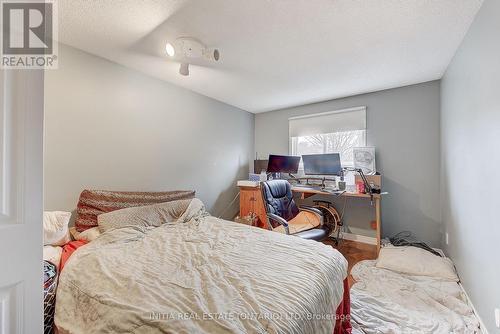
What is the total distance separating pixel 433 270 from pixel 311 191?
1546 millimetres

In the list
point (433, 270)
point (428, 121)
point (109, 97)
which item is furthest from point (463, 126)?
point (109, 97)

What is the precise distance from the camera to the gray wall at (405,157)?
9.39ft

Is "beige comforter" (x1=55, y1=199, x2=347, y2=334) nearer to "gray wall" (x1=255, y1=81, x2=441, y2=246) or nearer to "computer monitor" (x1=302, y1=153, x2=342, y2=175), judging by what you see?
"computer monitor" (x1=302, y1=153, x2=342, y2=175)

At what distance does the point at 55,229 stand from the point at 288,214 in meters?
2.30

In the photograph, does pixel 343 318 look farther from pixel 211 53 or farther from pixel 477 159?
pixel 211 53

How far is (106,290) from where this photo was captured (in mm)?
1119

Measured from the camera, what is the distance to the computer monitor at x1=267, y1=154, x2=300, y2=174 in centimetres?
376

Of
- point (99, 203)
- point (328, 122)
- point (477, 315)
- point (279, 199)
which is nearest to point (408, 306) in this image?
point (477, 315)

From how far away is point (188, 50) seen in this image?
2.07 meters

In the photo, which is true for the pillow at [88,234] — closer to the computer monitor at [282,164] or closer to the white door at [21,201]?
the white door at [21,201]

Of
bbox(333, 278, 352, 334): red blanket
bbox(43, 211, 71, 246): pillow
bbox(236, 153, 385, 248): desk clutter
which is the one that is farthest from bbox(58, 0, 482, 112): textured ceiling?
bbox(333, 278, 352, 334): red blanket

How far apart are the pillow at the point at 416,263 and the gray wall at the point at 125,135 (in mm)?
2517

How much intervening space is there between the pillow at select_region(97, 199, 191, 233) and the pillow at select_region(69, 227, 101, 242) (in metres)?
0.05

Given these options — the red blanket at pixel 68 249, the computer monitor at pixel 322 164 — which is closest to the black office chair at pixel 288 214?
the computer monitor at pixel 322 164
